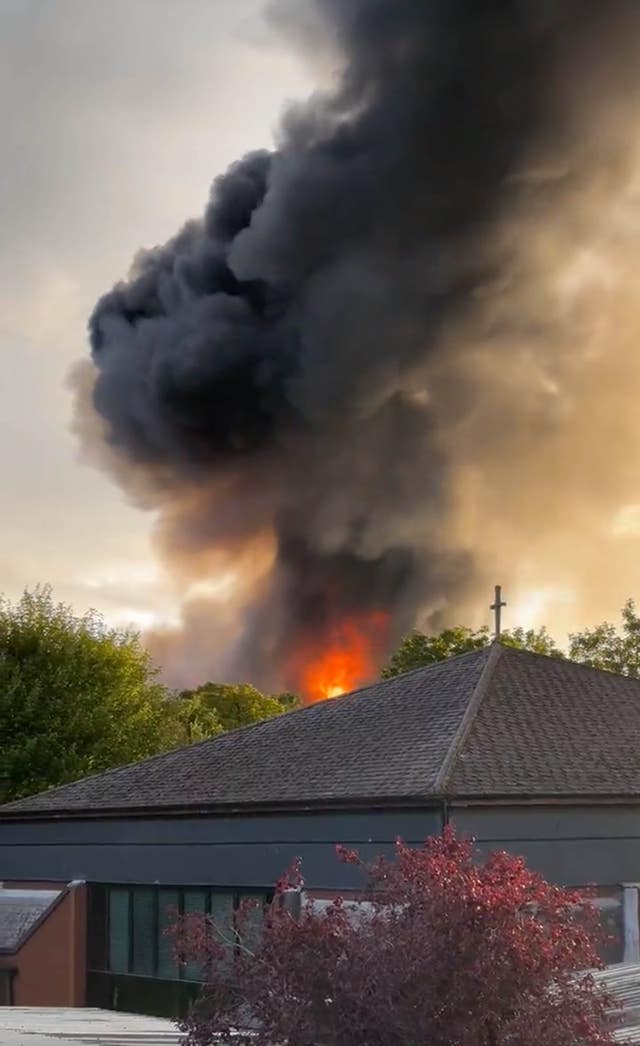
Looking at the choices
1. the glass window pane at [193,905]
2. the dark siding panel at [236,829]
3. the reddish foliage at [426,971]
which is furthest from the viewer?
the glass window pane at [193,905]

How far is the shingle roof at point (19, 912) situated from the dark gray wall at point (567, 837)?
10.9 metres

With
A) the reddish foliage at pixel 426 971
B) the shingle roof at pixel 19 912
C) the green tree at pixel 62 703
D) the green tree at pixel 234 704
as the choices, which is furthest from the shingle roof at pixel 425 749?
the green tree at pixel 234 704

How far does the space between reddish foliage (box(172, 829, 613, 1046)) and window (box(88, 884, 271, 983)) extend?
40.7 feet

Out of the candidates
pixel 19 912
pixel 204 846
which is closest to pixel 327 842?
pixel 204 846

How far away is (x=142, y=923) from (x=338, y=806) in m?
6.45

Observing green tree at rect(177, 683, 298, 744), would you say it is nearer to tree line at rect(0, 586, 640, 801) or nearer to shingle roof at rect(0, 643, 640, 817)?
tree line at rect(0, 586, 640, 801)

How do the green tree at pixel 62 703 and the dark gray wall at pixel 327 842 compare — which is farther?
the green tree at pixel 62 703

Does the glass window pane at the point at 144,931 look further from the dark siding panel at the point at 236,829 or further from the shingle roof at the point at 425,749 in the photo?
the shingle roof at the point at 425,749

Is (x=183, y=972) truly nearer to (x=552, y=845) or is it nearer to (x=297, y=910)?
(x=297, y=910)

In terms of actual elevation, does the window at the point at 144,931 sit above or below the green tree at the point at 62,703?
below

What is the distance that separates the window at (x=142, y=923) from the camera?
23438 mm

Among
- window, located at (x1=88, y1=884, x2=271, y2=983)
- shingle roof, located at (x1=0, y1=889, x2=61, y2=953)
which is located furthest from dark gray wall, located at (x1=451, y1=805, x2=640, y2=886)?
shingle roof, located at (x1=0, y1=889, x2=61, y2=953)

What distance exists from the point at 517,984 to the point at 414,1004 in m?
0.86

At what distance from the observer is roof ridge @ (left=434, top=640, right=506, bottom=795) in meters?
19.9
